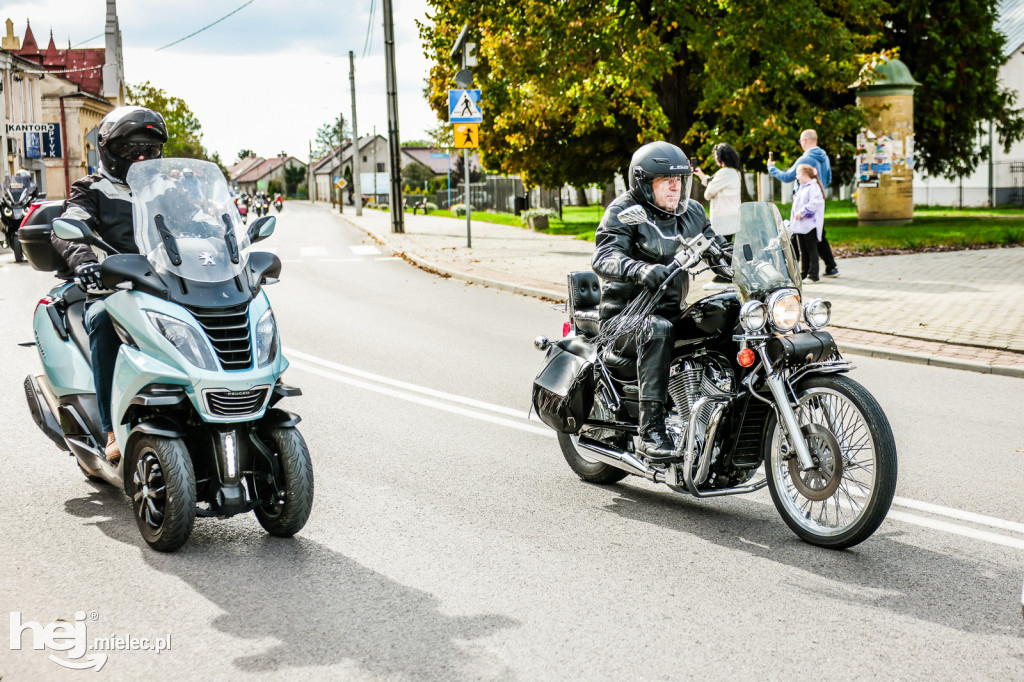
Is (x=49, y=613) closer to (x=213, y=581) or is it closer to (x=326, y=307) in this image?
(x=213, y=581)

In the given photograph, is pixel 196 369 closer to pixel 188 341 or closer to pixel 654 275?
pixel 188 341

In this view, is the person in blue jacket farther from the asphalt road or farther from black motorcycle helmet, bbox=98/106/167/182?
black motorcycle helmet, bbox=98/106/167/182

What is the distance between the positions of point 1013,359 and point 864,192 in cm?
1802

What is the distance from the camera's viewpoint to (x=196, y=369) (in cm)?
446

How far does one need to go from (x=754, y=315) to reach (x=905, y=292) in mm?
9699

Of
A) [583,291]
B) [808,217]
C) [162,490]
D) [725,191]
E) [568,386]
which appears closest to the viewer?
[162,490]

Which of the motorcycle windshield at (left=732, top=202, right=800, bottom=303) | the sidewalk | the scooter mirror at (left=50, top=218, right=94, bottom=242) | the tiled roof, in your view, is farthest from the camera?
the tiled roof

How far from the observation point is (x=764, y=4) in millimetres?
20172

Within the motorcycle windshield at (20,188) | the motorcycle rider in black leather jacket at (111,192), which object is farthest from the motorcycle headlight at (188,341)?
the motorcycle windshield at (20,188)

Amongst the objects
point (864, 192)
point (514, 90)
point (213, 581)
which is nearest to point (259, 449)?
point (213, 581)

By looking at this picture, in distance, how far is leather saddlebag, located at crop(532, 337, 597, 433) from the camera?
5.62m

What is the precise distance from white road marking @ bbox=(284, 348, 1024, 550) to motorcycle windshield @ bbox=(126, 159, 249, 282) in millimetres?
2591

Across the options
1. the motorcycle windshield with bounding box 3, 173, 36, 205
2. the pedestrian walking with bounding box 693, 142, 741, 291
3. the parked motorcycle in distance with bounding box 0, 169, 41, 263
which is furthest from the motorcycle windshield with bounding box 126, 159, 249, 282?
the motorcycle windshield with bounding box 3, 173, 36, 205

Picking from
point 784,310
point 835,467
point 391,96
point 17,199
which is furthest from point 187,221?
point 391,96
